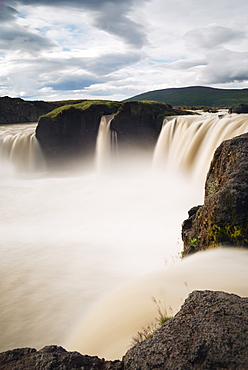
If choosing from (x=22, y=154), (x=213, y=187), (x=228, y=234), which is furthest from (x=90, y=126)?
(x=228, y=234)

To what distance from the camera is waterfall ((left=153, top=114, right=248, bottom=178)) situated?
1702 cm

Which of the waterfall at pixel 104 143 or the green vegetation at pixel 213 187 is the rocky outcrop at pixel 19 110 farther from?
the green vegetation at pixel 213 187

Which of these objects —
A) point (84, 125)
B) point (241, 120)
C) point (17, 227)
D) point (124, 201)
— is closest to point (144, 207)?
point (124, 201)

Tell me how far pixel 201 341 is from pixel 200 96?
17283cm

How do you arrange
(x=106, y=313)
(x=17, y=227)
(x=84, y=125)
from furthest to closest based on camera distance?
(x=84, y=125) < (x=17, y=227) < (x=106, y=313)

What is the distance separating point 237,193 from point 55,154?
1017 inches

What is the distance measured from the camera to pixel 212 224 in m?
5.99

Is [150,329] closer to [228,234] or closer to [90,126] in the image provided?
[228,234]

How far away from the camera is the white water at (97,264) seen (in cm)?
402

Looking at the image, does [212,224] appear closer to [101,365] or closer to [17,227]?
[101,365]

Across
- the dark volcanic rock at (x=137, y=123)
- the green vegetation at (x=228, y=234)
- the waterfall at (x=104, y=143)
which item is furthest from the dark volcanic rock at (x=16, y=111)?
the green vegetation at (x=228, y=234)

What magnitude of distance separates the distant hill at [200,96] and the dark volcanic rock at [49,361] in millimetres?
137437

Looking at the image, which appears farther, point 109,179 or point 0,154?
point 0,154

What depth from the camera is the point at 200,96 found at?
15775 centimetres
